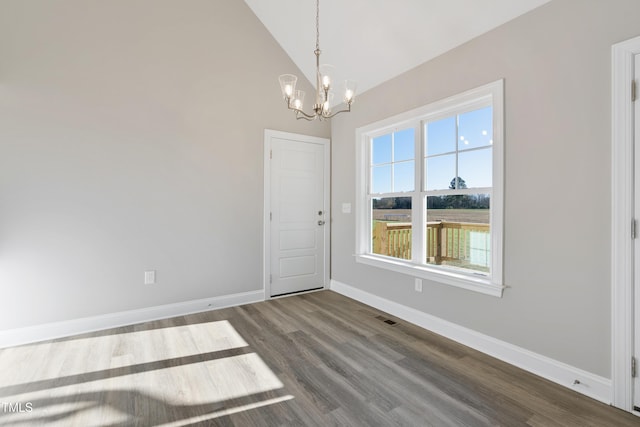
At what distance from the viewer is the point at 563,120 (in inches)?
78.8

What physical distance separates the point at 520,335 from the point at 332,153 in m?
3.10

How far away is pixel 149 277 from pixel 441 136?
3.38 metres

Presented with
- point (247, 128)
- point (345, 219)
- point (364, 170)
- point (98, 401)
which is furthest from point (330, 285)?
point (98, 401)

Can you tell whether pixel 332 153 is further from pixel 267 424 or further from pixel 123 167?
pixel 267 424

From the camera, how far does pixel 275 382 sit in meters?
2.05

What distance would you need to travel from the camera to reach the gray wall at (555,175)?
1.85 metres

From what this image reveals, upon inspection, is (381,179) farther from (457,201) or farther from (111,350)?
(111,350)

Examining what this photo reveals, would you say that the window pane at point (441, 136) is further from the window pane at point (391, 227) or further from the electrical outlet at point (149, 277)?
the electrical outlet at point (149, 277)

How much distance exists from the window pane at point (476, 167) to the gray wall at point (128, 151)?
234 centimetres

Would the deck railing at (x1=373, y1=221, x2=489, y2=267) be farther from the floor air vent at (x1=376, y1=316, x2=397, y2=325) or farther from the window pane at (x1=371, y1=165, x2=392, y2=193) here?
the floor air vent at (x1=376, y1=316, x2=397, y2=325)

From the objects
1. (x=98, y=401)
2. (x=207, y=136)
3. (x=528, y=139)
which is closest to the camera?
(x=98, y=401)

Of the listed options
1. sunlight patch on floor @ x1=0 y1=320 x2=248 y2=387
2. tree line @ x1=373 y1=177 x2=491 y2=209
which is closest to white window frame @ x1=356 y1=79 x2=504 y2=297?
tree line @ x1=373 y1=177 x2=491 y2=209
